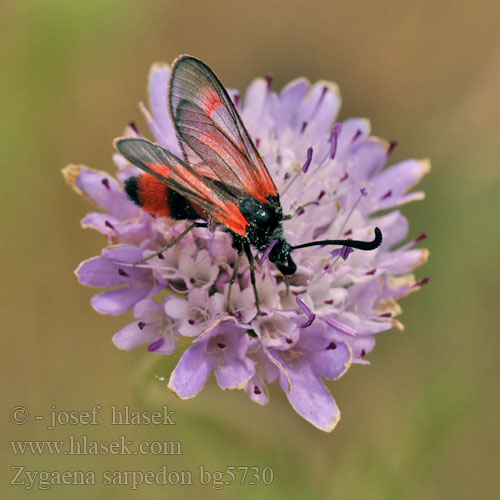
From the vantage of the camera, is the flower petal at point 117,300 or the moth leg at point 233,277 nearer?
the moth leg at point 233,277

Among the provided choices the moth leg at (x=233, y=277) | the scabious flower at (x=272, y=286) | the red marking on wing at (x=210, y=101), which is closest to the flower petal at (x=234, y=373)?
the scabious flower at (x=272, y=286)

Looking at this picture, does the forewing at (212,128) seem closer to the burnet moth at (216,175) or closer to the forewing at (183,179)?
the burnet moth at (216,175)

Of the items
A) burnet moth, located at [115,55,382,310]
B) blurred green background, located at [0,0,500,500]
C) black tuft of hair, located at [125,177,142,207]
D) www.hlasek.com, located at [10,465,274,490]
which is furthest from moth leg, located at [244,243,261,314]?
www.hlasek.com, located at [10,465,274,490]

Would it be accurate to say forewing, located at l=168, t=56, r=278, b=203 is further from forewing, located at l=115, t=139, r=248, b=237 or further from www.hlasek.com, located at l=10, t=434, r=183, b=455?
www.hlasek.com, located at l=10, t=434, r=183, b=455

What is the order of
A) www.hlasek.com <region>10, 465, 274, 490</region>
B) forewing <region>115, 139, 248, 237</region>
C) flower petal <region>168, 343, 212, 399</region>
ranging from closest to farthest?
forewing <region>115, 139, 248, 237</region> → flower petal <region>168, 343, 212, 399</region> → www.hlasek.com <region>10, 465, 274, 490</region>

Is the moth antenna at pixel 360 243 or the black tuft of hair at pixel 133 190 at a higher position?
the moth antenna at pixel 360 243

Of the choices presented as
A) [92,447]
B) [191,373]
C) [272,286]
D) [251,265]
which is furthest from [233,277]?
[92,447]

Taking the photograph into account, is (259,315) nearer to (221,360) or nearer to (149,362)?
(221,360)
